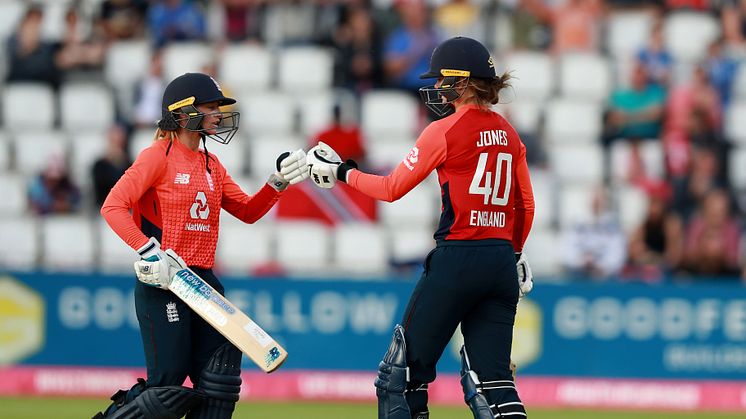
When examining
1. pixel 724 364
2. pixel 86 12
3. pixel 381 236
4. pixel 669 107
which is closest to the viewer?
pixel 724 364

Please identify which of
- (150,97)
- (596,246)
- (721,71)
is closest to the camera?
(596,246)

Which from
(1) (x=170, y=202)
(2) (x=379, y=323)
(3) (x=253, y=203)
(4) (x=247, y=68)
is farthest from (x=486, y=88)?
(4) (x=247, y=68)

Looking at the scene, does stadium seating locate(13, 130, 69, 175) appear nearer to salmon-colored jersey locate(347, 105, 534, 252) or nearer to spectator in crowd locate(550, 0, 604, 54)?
spectator in crowd locate(550, 0, 604, 54)

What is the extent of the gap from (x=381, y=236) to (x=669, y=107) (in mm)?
3450

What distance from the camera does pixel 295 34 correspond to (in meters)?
14.4

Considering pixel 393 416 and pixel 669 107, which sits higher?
pixel 669 107

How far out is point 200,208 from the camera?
6.64 meters

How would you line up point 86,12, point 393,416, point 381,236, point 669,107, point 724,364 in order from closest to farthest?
point 393,416, point 724,364, point 381,236, point 669,107, point 86,12

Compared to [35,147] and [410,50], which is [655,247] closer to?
[410,50]

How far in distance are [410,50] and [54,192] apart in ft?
12.9

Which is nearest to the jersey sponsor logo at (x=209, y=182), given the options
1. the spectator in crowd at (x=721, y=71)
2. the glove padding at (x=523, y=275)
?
the glove padding at (x=523, y=275)

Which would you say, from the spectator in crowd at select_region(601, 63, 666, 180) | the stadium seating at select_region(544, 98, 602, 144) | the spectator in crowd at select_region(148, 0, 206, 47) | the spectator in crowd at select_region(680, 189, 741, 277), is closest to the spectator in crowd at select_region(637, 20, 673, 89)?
the spectator in crowd at select_region(601, 63, 666, 180)

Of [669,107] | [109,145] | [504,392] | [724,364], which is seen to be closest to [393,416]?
[504,392]

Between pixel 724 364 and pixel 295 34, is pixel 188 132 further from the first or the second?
pixel 295 34
